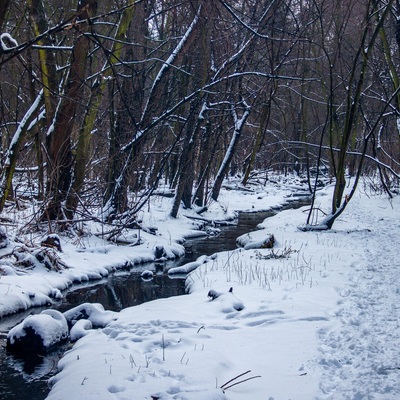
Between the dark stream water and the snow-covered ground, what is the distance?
229 millimetres

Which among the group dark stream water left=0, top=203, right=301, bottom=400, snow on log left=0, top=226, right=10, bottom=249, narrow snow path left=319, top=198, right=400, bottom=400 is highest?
narrow snow path left=319, top=198, right=400, bottom=400

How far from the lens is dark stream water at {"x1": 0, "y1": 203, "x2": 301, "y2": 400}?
4.84m

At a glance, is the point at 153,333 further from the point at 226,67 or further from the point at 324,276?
the point at 226,67

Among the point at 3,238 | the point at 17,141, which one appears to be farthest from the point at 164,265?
the point at 17,141

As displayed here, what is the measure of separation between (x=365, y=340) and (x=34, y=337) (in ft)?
11.6

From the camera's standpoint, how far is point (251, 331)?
220 inches

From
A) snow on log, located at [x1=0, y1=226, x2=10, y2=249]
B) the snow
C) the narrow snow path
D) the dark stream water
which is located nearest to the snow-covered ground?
the narrow snow path

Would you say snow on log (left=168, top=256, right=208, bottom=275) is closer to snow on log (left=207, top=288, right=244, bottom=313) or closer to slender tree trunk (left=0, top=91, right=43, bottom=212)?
snow on log (left=207, top=288, right=244, bottom=313)

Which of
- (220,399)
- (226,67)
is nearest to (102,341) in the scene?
(220,399)

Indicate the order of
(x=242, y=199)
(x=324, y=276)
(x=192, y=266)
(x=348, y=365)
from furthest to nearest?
1. (x=242, y=199)
2. (x=192, y=266)
3. (x=324, y=276)
4. (x=348, y=365)

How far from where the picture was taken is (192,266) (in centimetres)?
1033

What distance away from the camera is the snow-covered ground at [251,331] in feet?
13.4

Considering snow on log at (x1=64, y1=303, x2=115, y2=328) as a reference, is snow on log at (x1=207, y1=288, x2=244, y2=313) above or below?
above

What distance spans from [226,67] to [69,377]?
12.3 meters
